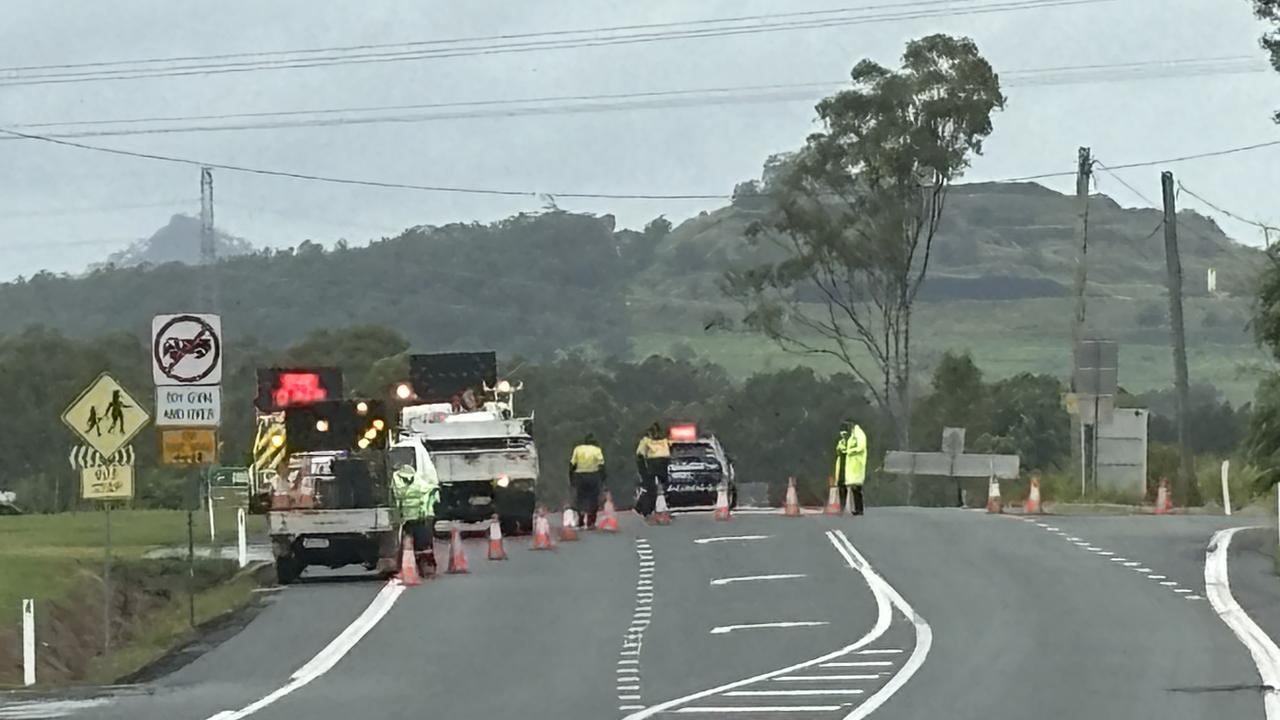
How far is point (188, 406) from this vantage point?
27031 mm

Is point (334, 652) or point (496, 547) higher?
point (496, 547)

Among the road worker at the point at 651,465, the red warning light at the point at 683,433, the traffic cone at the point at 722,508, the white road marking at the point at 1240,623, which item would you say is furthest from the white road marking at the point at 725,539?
the red warning light at the point at 683,433

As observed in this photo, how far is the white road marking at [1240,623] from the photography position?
59.1 ft

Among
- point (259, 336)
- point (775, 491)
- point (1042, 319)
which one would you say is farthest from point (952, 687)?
point (1042, 319)

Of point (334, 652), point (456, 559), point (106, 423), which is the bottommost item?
point (334, 652)

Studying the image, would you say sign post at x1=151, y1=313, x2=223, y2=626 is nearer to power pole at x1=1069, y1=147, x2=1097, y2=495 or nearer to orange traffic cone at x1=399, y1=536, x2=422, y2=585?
orange traffic cone at x1=399, y1=536, x2=422, y2=585

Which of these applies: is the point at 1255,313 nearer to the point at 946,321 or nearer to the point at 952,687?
the point at 952,687

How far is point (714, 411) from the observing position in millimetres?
109938

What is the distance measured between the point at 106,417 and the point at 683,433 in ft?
79.1

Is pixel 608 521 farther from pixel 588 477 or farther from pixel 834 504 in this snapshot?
pixel 834 504

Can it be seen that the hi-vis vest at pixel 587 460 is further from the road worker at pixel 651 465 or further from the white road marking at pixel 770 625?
the white road marking at pixel 770 625

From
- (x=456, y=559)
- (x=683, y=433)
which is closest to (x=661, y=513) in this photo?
(x=683, y=433)

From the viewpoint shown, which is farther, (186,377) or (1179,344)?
(1179,344)

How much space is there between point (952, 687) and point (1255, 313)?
17956 mm
